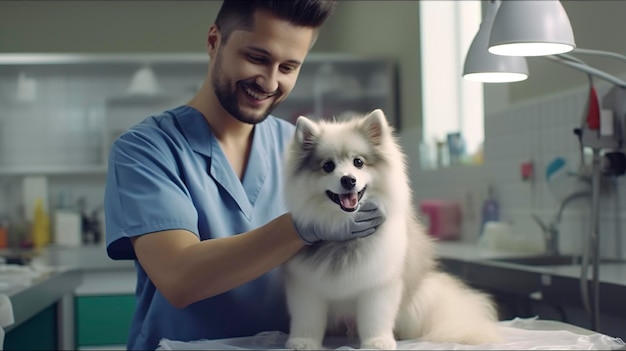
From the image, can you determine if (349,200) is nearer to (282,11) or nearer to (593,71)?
(282,11)

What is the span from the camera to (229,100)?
1.62m

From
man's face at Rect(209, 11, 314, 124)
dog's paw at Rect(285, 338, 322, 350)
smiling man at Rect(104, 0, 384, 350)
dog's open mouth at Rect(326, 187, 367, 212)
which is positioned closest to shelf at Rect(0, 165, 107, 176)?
smiling man at Rect(104, 0, 384, 350)

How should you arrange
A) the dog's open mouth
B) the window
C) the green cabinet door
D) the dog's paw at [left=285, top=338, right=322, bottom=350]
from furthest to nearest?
1. the window
2. the green cabinet door
3. the dog's paw at [left=285, top=338, right=322, bottom=350]
4. the dog's open mouth

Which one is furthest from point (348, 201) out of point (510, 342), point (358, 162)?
point (510, 342)

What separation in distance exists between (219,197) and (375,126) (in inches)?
16.8

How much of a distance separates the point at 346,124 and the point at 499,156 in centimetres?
234

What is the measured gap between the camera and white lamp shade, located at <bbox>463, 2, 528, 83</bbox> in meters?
1.86

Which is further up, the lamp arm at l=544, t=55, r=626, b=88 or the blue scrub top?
the lamp arm at l=544, t=55, r=626, b=88

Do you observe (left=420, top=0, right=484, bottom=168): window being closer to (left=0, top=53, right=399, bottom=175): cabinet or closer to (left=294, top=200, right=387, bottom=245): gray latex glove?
(left=0, top=53, right=399, bottom=175): cabinet

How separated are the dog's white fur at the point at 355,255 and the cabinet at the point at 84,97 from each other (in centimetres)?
333

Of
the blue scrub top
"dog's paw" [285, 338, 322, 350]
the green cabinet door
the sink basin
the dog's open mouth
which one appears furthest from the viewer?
the green cabinet door

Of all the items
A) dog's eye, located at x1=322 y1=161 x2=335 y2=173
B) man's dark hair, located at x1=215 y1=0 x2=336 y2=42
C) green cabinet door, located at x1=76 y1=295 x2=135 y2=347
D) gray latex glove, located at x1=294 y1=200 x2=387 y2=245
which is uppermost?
man's dark hair, located at x1=215 y1=0 x2=336 y2=42

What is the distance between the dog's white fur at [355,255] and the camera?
135 cm

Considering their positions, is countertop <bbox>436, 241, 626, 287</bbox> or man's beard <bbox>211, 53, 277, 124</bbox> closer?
man's beard <bbox>211, 53, 277, 124</bbox>
